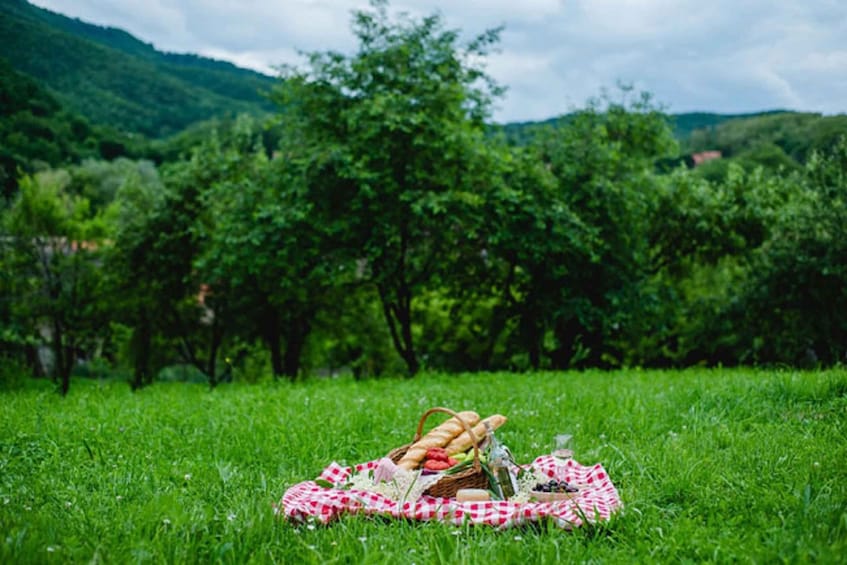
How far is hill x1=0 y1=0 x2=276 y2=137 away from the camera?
1928 cm

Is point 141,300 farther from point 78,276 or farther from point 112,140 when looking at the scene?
point 112,140

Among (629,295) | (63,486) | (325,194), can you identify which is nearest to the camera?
(63,486)

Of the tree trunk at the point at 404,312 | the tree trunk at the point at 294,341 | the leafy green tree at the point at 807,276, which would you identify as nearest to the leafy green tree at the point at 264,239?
the tree trunk at the point at 294,341

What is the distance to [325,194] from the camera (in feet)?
43.6

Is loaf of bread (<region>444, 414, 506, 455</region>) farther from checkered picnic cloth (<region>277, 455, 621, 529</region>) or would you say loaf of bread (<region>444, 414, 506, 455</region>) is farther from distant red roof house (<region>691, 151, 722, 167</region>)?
distant red roof house (<region>691, 151, 722, 167</region>)

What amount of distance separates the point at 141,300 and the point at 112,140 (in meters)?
18.3

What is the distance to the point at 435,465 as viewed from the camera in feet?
15.8

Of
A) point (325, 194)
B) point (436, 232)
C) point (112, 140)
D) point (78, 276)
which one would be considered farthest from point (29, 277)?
point (112, 140)

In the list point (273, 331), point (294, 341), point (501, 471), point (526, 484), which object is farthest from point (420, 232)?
point (501, 471)

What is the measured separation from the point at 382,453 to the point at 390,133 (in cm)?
817

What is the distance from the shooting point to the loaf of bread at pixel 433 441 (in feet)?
16.0

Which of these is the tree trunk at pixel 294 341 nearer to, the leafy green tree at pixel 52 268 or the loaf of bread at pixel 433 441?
the leafy green tree at pixel 52 268

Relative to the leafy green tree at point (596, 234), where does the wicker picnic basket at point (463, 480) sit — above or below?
below

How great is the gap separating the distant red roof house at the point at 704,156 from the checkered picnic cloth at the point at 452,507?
2293 cm
